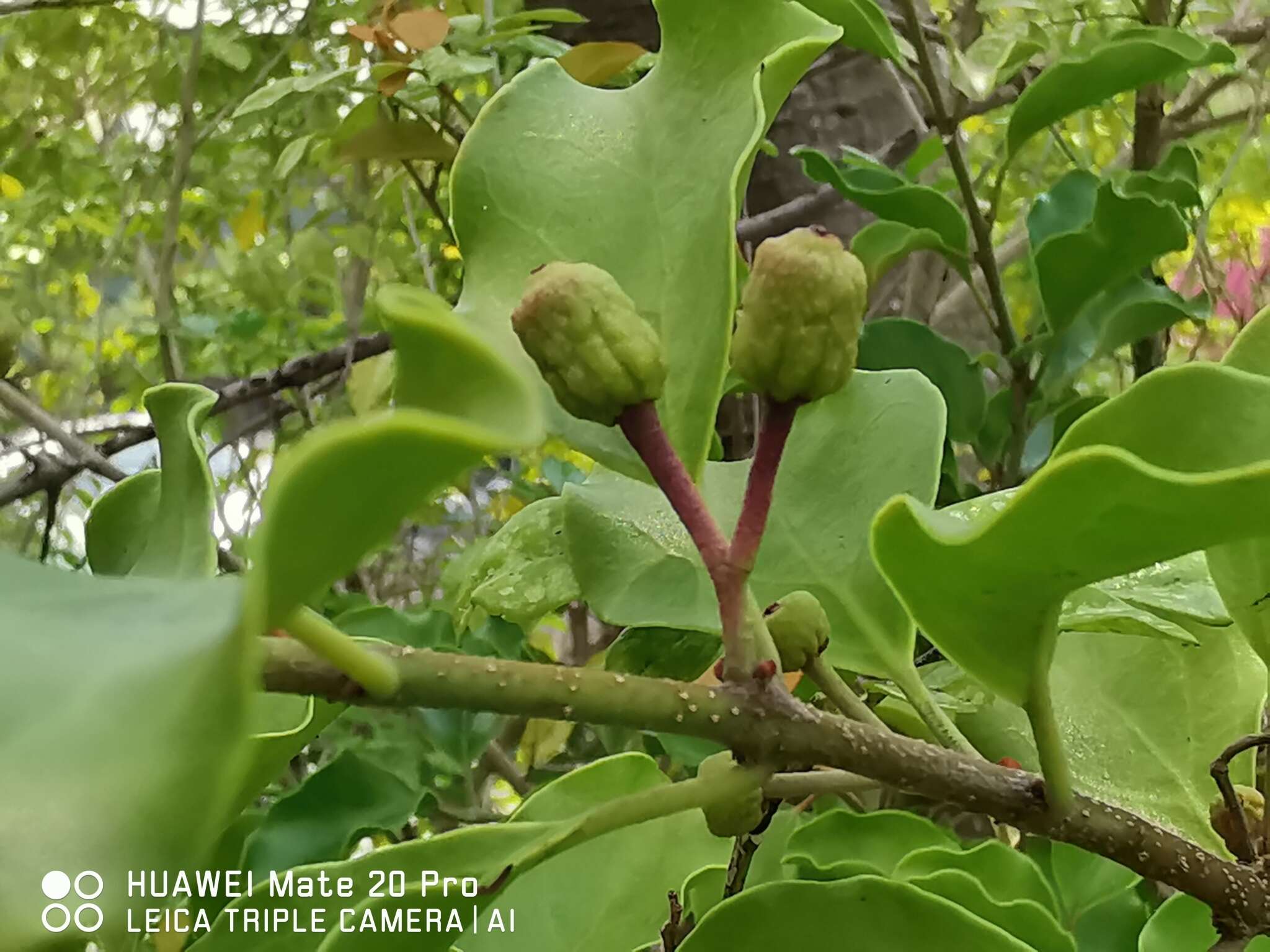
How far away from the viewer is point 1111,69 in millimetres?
554

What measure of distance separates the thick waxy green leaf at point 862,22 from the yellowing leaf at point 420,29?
0.35 meters

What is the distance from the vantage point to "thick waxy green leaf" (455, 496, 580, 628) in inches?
20.6

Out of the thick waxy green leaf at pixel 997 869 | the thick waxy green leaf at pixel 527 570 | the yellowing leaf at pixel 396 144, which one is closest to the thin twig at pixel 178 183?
the yellowing leaf at pixel 396 144

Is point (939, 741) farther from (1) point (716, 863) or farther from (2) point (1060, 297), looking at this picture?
(2) point (1060, 297)

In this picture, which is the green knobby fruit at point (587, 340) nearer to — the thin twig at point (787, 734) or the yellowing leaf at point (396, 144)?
the thin twig at point (787, 734)

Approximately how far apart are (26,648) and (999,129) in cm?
127

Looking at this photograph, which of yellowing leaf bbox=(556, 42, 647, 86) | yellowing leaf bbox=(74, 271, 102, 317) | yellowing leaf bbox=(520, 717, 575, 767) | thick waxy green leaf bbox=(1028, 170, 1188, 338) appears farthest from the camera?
yellowing leaf bbox=(74, 271, 102, 317)

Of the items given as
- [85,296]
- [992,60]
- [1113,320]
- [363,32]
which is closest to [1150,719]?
[1113,320]

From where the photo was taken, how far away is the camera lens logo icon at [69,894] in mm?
123

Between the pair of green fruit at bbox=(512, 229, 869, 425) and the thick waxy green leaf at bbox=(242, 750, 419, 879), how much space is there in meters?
0.29

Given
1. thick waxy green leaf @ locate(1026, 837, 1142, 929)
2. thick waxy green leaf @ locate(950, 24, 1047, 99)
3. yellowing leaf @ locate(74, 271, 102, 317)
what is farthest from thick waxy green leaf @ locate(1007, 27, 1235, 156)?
yellowing leaf @ locate(74, 271, 102, 317)

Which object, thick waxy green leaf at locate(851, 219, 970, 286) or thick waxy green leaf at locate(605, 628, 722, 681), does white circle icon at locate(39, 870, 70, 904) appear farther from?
thick waxy green leaf at locate(851, 219, 970, 286)

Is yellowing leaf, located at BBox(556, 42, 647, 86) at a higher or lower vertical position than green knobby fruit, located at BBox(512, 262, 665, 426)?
higher

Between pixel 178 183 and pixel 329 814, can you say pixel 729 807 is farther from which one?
pixel 178 183
